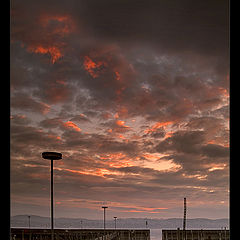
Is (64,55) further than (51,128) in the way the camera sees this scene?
No

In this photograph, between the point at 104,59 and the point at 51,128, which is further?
the point at 51,128

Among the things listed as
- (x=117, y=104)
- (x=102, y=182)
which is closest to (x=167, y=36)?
(x=117, y=104)

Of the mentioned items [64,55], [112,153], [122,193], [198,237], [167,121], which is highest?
[64,55]

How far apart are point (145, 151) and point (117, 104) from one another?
5.53 feet

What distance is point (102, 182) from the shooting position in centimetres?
1761

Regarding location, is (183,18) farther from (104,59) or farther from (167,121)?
(167,121)

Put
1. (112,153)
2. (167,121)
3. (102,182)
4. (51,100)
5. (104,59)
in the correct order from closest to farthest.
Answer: (104,59) < (51,100) < (167,121) < (112,153) < (102,182)

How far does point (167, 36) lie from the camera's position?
2.22 metres

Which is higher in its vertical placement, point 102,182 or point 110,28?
point 110,28

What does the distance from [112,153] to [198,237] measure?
8.65 meters

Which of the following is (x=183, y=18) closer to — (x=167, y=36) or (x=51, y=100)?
(x=167, y=36)

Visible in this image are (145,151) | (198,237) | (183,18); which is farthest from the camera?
(198,237)
